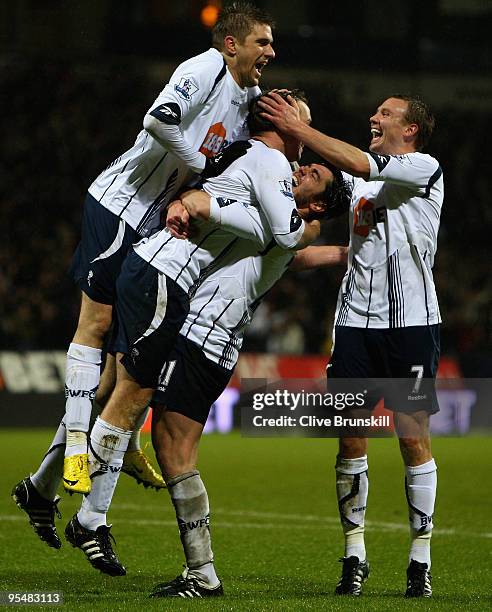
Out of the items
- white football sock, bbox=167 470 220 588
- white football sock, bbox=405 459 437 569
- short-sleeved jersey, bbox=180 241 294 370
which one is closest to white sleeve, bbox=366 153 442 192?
short-sleeved jersey, bbox=180 241 294 370

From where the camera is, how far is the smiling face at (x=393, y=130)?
582cm

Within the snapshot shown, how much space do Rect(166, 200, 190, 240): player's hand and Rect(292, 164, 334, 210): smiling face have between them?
2.66 feet

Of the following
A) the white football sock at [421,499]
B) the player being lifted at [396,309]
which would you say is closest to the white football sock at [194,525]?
the player being lifted at [396,309]

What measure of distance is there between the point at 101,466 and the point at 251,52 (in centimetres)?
216

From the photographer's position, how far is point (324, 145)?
5410 mm

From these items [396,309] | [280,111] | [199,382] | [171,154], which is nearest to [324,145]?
[280,111]

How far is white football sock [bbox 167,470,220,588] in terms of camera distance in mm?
5184

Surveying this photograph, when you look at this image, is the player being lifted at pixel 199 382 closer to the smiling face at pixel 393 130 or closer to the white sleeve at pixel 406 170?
the white sleeve at pixel 406 170

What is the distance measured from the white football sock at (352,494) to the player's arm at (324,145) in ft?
4.77

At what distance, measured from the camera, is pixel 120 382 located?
5.25 metres

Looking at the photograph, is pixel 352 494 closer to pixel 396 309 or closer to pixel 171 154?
pixel 396 309

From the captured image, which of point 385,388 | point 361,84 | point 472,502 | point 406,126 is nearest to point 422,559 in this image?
point 385,388

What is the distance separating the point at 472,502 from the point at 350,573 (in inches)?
165

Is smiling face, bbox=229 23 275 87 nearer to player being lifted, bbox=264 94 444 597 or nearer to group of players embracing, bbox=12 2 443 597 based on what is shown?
group of players embracing, bbox=12 2 443 597
